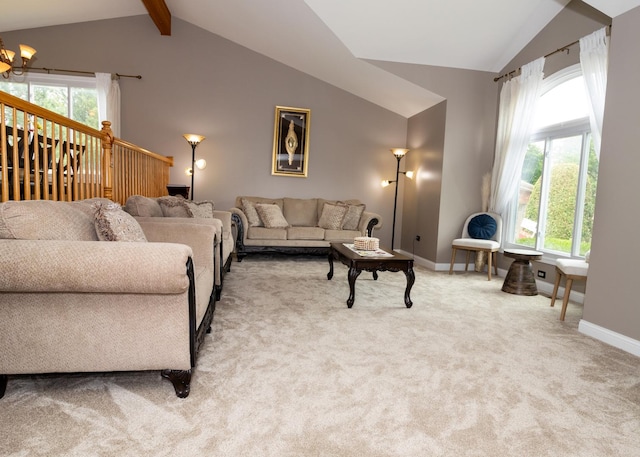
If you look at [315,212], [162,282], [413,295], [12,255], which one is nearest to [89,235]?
[12,255]

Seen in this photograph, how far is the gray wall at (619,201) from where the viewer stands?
101 inches

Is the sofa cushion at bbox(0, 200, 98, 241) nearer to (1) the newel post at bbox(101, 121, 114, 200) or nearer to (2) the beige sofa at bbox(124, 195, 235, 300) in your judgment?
(2) the beige sofa at bbox(124, 195, 235, 300)

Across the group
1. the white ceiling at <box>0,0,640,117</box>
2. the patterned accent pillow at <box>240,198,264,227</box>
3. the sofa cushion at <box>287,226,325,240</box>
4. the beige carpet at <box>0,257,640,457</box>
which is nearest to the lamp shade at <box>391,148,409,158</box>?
the white ceiling at <box>0,0,640,117</box>

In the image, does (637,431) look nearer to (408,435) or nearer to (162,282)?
(408,435)

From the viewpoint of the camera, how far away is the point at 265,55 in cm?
619

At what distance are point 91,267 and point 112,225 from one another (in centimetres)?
45

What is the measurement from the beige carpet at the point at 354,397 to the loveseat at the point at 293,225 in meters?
2.35

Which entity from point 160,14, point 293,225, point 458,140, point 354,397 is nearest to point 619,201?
point 354,397

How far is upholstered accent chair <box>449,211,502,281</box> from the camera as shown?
472 centimetres

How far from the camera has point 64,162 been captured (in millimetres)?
3199

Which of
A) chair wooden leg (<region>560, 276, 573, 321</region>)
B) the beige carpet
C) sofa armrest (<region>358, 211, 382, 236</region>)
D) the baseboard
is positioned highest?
sofa armrest (<region>358, 211, 382, 236</region>)

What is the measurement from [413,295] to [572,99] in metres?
2.82

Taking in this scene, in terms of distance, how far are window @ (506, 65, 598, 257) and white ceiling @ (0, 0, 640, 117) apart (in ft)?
2.99

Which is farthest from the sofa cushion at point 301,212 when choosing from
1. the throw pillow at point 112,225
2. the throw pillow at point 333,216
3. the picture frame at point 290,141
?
the throw pillow at point 112,225
